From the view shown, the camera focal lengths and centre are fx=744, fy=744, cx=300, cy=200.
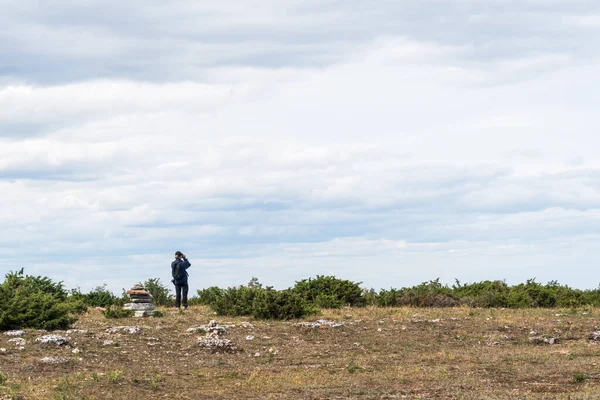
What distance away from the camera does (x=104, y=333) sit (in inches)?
883

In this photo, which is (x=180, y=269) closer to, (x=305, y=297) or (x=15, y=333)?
(x=305, y=297)

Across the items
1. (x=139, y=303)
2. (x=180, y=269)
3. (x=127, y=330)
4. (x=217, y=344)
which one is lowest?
(x=217, y=344)

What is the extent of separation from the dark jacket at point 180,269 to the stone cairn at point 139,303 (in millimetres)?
2936

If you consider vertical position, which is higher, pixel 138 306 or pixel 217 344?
pixel 138 306

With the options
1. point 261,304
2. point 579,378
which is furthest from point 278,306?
point 579,378

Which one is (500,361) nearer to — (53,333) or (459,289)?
(53,333)

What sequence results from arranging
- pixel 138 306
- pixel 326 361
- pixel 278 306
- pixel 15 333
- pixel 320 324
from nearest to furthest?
pixel 326 361, pixel 15 333, pixel 320 324, pixel 278 306, pixel 138 306

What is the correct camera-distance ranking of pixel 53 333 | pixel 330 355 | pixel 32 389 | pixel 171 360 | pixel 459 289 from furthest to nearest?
pixel 459 289 < pixel 53 333 < pixel 330 355 < pixel 171 360 < pixel 32 389

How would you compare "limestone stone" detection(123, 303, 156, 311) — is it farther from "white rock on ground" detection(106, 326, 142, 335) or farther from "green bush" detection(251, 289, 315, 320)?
"white rock on ground" detection(106, 326, 142, 335)

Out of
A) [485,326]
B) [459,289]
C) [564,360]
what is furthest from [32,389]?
[459,289]

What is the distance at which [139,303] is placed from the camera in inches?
1115

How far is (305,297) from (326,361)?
13.3 m

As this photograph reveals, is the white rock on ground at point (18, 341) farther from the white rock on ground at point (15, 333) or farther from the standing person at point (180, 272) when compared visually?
the standing person at point (180, 272)

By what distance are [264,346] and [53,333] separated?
6.29m
